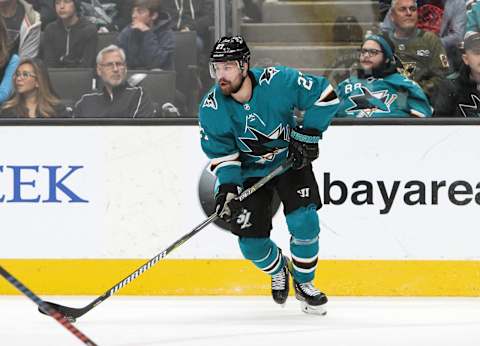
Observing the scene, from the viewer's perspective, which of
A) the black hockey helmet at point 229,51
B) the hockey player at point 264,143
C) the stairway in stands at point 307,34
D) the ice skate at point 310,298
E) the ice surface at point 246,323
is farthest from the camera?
the stairway in stands at point 307,34

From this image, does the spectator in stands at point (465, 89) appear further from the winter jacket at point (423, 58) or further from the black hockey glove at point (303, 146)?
the black hockey glove at point (303, 146)

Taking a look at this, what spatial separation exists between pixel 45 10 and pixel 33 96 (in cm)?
37

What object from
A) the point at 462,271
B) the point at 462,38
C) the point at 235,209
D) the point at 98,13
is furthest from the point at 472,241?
the point at 98,13

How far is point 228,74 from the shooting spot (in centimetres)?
402

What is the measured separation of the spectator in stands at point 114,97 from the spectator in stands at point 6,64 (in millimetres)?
313

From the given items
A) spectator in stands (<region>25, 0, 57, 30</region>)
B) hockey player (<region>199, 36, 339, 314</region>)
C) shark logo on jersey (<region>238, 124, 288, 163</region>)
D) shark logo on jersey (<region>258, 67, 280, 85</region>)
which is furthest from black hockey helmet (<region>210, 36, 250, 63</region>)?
spectator in stands (<region>25, 0, 57, 30</region>)

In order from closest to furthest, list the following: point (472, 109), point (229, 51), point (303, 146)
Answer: point (229, 51) → point (303, 146) → point (472, 109)

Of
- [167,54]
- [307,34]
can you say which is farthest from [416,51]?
[167,54]

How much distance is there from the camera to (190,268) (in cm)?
478

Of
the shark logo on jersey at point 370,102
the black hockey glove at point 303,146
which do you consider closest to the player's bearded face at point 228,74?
the black hockey glove at point 303,146

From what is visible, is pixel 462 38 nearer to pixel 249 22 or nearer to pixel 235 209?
pixel 249 22

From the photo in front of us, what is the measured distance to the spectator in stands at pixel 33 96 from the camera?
4863 millimetres

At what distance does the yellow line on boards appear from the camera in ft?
15.5

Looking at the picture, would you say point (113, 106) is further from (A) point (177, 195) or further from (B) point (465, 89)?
(B) point (465, 89)
